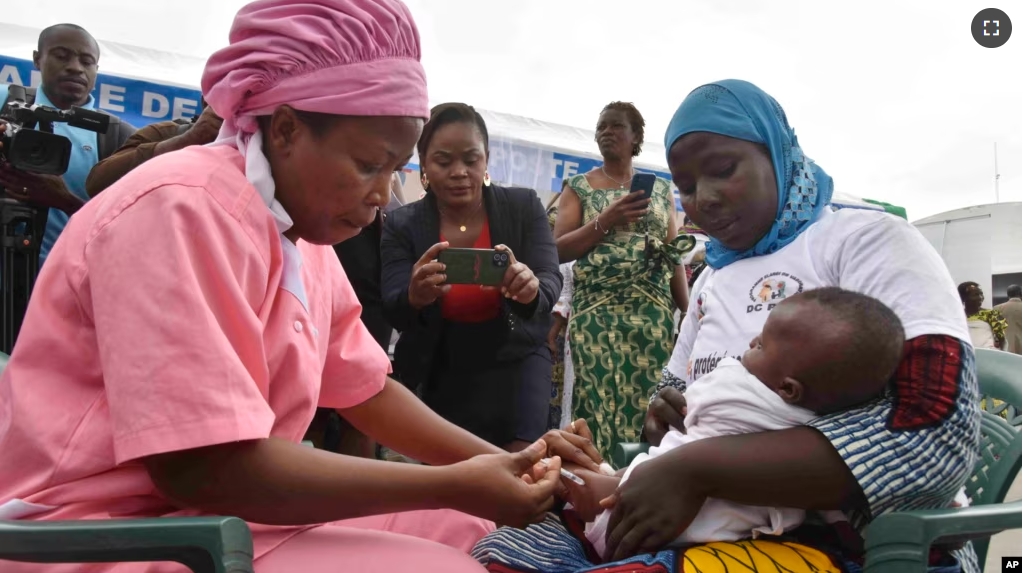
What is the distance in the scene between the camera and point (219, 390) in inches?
44.7

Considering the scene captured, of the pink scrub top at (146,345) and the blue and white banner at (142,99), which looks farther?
the blue and white banner at (142,99)

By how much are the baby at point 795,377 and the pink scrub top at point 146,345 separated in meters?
0.78

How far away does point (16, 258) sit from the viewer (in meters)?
3.59

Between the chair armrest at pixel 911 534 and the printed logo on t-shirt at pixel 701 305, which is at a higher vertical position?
the printed logo on t-shirt at pixel 701 305

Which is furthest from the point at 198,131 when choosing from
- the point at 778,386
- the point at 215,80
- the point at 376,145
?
the point at 778,386

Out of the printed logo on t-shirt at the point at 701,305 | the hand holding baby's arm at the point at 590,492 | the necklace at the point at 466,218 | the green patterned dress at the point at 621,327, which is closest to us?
the hand holding baby's arm at the point at 590,492

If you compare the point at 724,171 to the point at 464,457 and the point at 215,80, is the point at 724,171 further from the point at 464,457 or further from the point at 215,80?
the point at 215,80

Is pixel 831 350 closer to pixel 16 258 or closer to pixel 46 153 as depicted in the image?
pixel 46 153

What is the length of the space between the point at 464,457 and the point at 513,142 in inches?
206

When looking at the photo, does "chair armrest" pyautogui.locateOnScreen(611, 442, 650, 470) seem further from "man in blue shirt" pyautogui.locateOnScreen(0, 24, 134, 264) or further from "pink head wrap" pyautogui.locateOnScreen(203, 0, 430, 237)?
"man in blue shirt" pyautogui.locateOnScreen(0, 24, 134, 264)

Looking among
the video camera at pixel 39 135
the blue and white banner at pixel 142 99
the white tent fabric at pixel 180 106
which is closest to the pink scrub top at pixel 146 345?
the video camera at pixel 39 135

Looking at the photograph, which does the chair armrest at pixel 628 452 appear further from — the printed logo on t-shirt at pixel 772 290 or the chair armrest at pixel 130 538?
the chair armrest at pixel 130 538

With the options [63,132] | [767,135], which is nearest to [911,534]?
[767,135]

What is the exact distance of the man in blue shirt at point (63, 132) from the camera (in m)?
3.48
